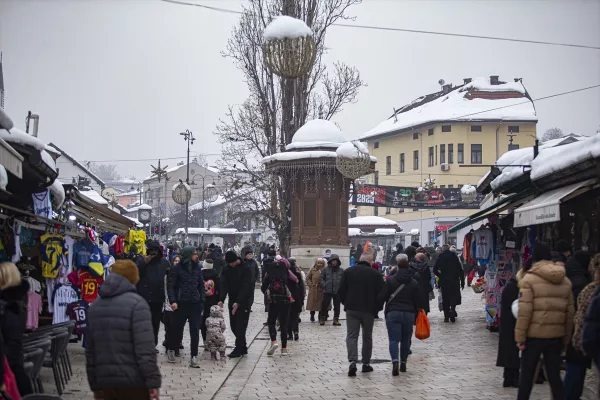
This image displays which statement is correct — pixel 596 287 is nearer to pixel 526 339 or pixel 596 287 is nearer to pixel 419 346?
pixel 526 339

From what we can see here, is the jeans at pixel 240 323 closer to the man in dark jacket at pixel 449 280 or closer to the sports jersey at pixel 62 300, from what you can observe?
the sports jersey at pixel 62 300

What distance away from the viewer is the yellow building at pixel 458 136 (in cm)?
6688

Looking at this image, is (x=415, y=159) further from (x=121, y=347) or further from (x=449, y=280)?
(x=121, y=347)

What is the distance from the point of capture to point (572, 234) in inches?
543

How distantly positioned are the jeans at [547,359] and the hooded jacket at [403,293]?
3.90m

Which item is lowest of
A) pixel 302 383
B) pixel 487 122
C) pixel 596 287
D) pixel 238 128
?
pixel 302 383

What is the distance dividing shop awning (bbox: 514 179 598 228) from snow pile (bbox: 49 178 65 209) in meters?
6.77

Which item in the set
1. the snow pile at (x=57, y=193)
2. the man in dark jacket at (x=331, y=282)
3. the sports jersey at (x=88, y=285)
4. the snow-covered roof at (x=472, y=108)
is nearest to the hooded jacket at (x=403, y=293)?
the sports jersey at (x=88, y=285)

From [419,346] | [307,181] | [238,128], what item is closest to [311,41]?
[419,346]

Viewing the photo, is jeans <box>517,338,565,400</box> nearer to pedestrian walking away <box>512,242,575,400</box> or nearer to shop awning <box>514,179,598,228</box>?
pedestrian walking away <box>512,242,575,400</box>

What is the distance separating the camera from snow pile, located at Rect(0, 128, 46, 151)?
10.3 meters

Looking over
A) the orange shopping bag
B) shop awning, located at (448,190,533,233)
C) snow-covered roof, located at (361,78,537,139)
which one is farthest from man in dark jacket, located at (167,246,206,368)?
snow-covered roof, located at (361,78,537,139)

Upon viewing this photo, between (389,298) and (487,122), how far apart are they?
Result: 56434mm

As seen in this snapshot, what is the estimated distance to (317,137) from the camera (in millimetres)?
31734
